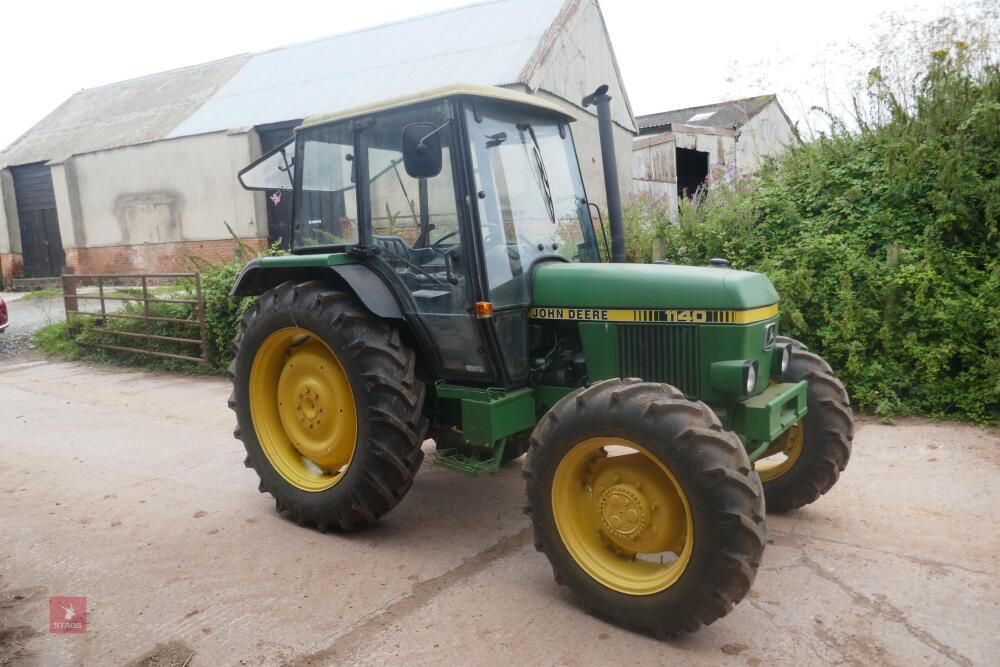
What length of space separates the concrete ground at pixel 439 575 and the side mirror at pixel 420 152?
1917 millimetres

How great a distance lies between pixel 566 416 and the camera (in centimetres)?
302

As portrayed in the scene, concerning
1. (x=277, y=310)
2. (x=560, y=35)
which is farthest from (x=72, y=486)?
(x=560, y=35)

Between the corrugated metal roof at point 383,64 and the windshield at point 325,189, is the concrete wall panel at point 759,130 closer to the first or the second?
the corrugated metal roof at point 383,64

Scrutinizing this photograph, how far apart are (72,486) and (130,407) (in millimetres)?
2555

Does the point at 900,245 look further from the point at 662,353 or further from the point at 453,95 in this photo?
the point at 453,95

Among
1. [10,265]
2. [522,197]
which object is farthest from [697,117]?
[10,265]

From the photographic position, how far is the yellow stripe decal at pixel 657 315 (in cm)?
328

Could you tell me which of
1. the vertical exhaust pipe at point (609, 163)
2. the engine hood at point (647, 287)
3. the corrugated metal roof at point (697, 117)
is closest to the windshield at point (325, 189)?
the engine hood at point (647, 287)

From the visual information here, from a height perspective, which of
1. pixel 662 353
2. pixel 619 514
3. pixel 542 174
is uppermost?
pixel 542 174

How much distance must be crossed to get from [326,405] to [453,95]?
1.85 metres

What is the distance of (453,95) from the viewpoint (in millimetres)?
3477

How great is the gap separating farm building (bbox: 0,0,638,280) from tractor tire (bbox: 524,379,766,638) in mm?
9254

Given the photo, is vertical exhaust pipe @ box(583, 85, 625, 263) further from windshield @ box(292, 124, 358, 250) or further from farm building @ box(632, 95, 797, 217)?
farm building @ box(632, 95, 797, 217)

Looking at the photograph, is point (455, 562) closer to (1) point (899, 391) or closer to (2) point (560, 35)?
(1) point (899, 391)
